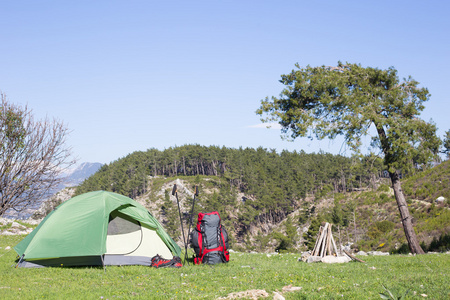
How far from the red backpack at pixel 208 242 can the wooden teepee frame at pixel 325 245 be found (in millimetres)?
3460

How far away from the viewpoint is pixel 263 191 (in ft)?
371

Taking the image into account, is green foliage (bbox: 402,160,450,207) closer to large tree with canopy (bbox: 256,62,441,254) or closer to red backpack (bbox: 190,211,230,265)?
large tree with canopy (bbox: 256,62,441,254)

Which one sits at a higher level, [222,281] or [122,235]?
[122,235]

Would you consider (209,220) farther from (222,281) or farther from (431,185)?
(431,185)

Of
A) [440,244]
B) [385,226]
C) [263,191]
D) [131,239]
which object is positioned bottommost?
[440,244]

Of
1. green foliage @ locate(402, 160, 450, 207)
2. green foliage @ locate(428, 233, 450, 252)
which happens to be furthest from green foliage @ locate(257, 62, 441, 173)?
green foliage @ locate(402, 160, 450, 207)

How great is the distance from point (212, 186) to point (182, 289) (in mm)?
126360

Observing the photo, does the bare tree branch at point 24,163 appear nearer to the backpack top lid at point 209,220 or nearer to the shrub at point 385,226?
the backpack top lid at point 209,220

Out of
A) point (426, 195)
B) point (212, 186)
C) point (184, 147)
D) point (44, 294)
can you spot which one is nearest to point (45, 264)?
point (44, 294)

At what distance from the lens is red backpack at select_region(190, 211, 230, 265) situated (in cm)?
1136

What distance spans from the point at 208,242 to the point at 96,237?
11.9 ft

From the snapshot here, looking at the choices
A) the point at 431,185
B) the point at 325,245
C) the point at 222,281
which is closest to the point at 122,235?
the point at 222,281

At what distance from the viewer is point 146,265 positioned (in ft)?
38.5

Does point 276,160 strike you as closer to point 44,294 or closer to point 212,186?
point 212,186
